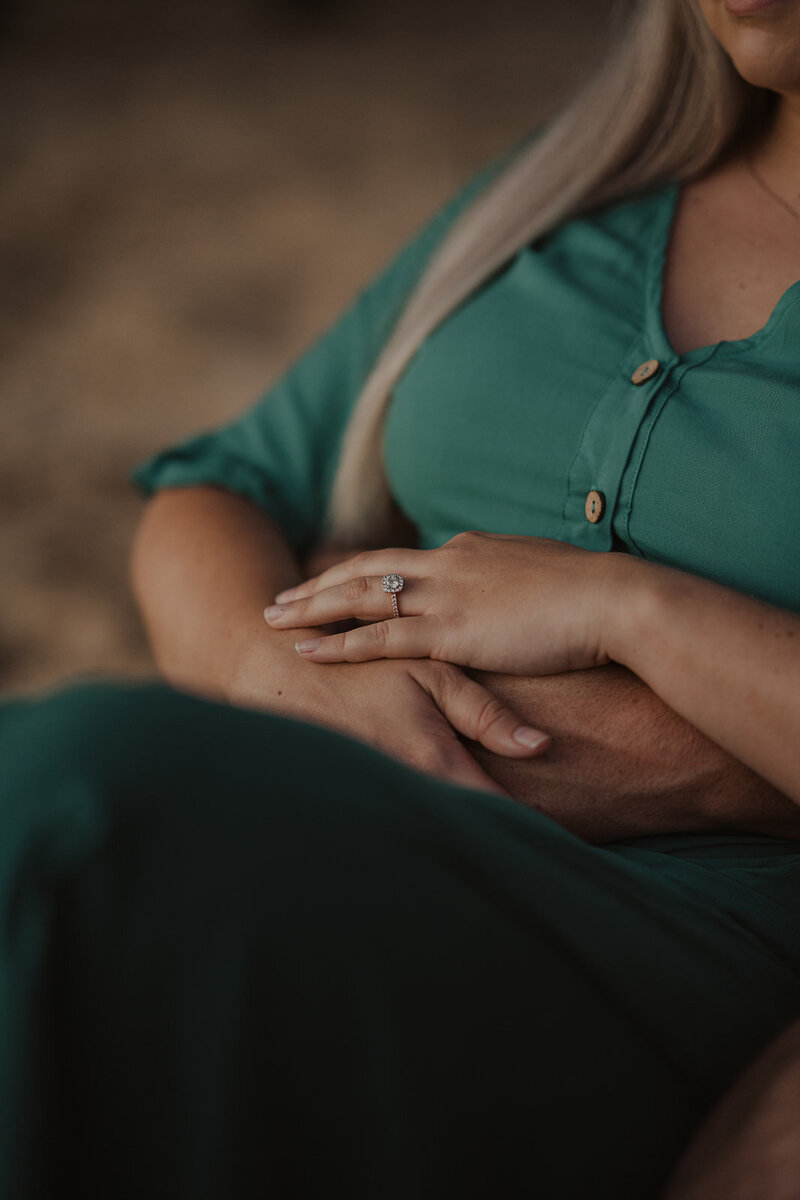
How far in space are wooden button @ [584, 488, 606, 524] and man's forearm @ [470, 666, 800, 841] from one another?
156 mm

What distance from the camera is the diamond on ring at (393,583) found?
35.2 inches

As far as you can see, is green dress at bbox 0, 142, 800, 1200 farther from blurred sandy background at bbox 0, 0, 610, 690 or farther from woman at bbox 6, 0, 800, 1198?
blurred sandy background at bbox 0, 0, 610, 690

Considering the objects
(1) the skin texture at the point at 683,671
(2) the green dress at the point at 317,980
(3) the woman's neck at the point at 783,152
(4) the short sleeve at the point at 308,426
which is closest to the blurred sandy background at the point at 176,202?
(4) the short sleeve at the point at 308,426

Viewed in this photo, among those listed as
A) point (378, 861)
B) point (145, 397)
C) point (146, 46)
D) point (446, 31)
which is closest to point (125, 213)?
point (145, 397)

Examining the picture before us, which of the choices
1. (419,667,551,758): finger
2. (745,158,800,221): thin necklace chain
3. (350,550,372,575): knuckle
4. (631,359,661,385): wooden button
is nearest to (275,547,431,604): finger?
(350,550,372,575): knuckle

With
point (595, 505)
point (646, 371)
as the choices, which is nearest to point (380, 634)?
point (595, 505)

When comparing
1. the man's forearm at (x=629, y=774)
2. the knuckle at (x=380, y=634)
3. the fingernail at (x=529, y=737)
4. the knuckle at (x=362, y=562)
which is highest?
the knuckle at (x=362, y=562)

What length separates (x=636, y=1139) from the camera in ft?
1.83

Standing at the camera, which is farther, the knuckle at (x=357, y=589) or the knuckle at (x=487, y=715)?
the knuckle at (x=357, y=589)

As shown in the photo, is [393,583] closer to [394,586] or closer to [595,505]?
[394,586]

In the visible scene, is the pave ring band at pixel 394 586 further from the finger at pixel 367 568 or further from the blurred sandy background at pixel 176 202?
the blurred sandy background at pixel 176 202

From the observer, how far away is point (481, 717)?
31.7 inches

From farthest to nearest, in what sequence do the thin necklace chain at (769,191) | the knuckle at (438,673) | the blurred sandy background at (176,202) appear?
the blurred sandy background at (176,202)
the thin necklace chain at (769,191)
the knuckle at (438,673)

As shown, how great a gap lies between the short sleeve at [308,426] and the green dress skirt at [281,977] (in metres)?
0.73
